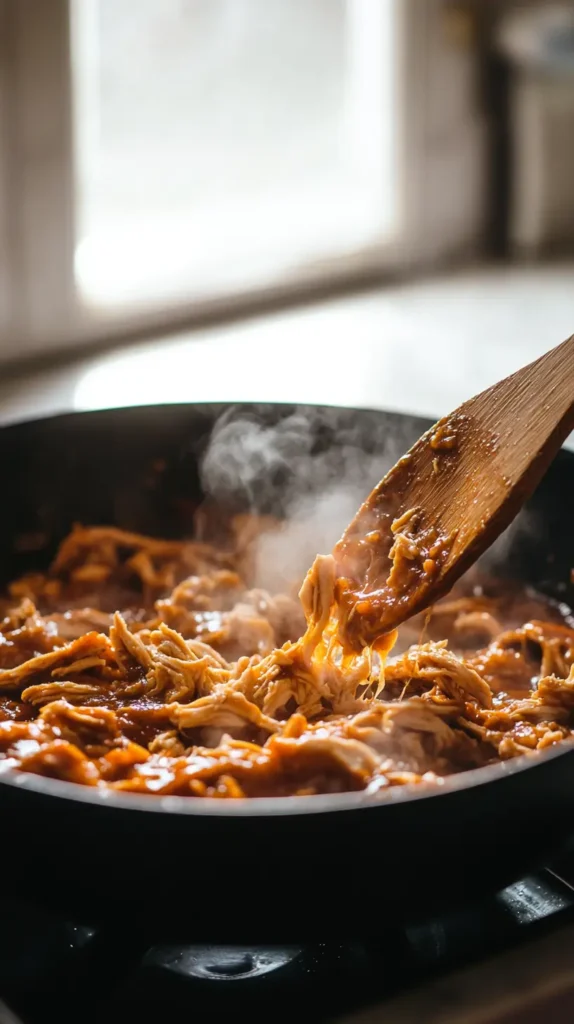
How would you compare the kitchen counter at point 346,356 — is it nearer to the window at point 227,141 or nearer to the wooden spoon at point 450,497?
the window at point 227,141

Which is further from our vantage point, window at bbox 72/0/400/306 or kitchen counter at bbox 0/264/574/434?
window at bbox 72/0/400/306

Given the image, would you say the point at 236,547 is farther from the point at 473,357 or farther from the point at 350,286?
the point at 350,286

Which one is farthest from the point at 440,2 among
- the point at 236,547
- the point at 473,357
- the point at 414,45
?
the point at 236,547

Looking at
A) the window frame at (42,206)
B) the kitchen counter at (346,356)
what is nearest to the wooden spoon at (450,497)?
the kitchen counter at (346,356)

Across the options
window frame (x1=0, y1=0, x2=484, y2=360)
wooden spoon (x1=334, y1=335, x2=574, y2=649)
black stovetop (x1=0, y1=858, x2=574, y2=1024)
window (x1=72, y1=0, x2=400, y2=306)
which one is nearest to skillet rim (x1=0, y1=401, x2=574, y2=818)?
black stovetop (x1=0, y1=858, x2=574, y2=1024)

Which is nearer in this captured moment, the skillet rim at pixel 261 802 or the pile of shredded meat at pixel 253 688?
the skillet rim at pixel 261 802

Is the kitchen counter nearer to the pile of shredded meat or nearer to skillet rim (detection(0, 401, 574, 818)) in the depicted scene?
the pile of shredded meat
